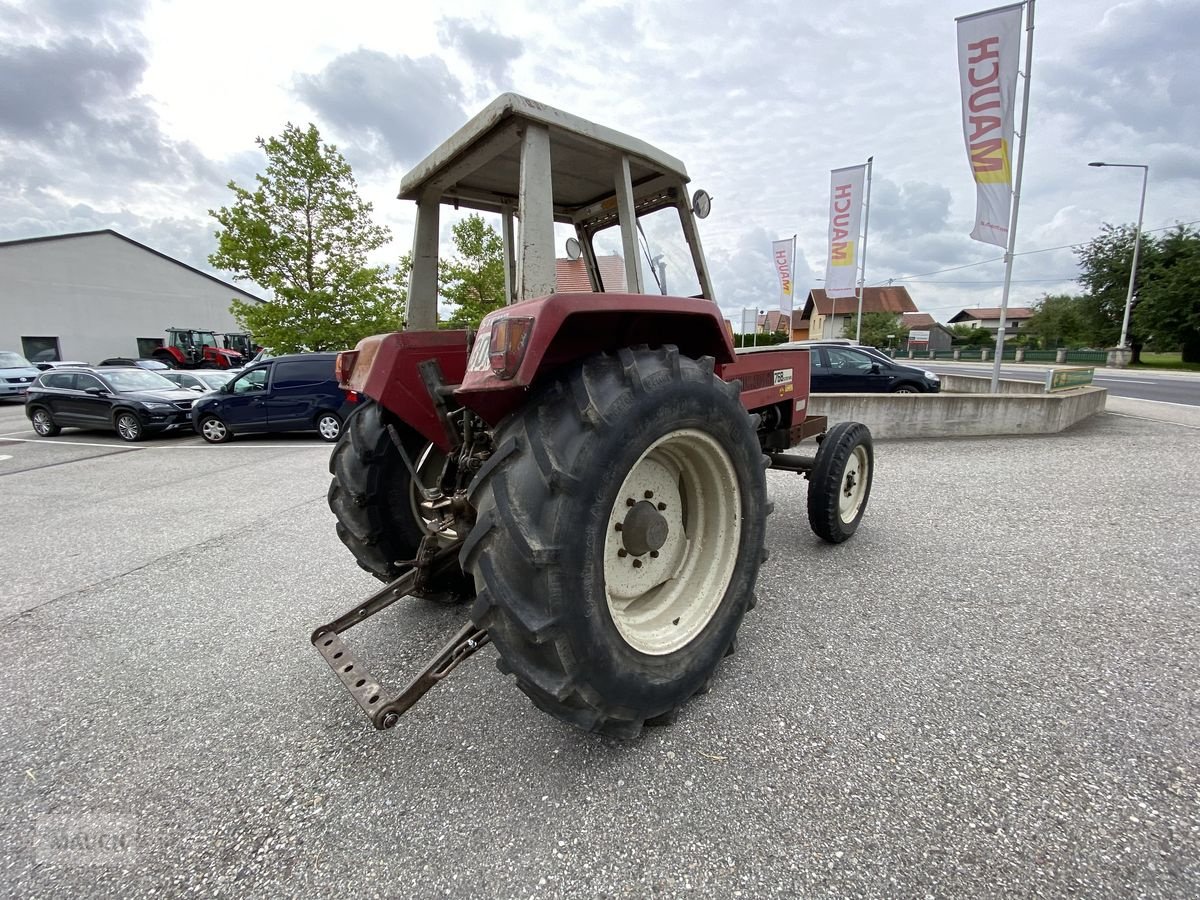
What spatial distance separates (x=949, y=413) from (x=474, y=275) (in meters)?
14.6

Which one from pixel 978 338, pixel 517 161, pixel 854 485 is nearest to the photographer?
pixel 517 161

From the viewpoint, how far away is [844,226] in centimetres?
1688

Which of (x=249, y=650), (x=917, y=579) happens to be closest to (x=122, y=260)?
(x=249, y=650)

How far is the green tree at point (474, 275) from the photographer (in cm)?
1730

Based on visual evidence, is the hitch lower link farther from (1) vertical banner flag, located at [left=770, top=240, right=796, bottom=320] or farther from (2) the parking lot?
(1) vertical banner flag, located at [left=770, top=240, right=796, bottom=320]

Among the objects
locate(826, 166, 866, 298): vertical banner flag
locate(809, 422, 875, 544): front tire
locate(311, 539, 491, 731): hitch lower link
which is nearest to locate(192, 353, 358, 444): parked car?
locate(311, 539, 491, 731): hitch lower link

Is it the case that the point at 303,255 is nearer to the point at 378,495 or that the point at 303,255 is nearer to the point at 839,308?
the point at 378,495

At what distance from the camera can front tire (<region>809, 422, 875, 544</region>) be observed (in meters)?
3.37

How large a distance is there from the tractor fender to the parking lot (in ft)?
3.99

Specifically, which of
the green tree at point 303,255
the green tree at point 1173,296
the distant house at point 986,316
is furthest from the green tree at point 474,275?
the distant house at point 986,316

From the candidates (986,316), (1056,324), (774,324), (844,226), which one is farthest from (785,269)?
(986,316)

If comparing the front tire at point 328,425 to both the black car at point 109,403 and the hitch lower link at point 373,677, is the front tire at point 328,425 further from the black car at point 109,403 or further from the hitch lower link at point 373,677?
the hitch lower link at point 373,677

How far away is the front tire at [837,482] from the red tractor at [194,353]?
3043 cm

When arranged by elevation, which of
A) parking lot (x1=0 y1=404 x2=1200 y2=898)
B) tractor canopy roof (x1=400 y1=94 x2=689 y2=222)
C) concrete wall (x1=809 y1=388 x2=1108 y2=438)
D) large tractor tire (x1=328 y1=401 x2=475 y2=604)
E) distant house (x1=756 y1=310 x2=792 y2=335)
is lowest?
parking lot (x1=0 y1=404 x2=1200 y2=898)
